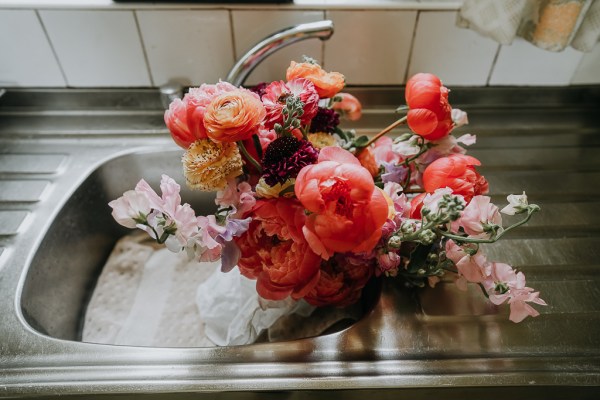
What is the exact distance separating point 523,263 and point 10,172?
957 millimetres

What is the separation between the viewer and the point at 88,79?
0.90 m

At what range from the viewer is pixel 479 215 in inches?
17.2

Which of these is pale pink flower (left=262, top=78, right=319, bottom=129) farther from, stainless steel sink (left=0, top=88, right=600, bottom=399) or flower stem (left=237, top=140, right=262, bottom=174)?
stainless steel sink (left=0, top=88, right=600, bottom=399)

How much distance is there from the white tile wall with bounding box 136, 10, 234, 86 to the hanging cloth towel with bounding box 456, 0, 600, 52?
482 mm

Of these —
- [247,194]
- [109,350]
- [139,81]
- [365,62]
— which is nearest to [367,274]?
[247,194]

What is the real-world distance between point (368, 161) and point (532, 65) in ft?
1.97

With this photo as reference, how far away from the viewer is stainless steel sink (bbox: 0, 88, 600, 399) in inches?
20.3

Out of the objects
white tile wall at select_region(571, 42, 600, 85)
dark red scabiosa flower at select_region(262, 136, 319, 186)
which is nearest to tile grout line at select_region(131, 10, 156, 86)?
dark red scabiosa flower at select_region(262, 136, 319, 186)

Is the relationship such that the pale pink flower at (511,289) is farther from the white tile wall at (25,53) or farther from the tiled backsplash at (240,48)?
the white tile wall at (25,53)

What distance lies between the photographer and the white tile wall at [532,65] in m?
0.89

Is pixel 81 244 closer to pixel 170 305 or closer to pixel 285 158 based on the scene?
pixel 170 305

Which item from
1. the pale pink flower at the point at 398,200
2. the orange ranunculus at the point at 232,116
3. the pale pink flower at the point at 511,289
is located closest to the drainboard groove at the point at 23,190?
the orange ranunculus at the point at 232,116

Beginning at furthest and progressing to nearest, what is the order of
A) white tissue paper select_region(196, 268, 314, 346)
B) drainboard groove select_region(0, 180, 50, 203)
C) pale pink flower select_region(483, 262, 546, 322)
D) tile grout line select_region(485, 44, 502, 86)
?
tile grout line select_region(485, 44, 502, 86), drainboard groove select_region(0, 180, 50, 203), white tissue paper select_region(196, 268, 314, 346), pale pink flower select_region(483, 262, 546, 322)

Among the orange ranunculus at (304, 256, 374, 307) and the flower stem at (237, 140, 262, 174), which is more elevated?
the flower stem at (237, 140, 262, 174)
